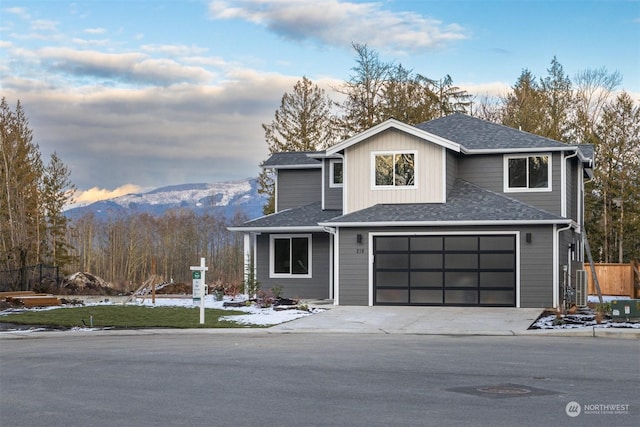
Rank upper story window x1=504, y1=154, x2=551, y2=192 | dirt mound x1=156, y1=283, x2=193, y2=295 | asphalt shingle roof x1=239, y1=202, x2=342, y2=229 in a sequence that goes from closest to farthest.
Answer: upper story window x1=504, y1=154, x2=551, y2=192
asphalt shingle roof x1=239, y1=202, x2=342, y2=229
dirt mound x1=156, y1=283, x2=193, y2=295

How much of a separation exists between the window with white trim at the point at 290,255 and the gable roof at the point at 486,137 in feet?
22.4

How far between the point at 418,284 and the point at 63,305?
12.1 meters

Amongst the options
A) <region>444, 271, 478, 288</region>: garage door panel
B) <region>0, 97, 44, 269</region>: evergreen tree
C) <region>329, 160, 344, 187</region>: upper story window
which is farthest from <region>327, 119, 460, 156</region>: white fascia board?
<region>0, 97, 44, 269</region>: evergreen tree

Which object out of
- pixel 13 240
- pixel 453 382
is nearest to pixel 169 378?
pixel 453 382

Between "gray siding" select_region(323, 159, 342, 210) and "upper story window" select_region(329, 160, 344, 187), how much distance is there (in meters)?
0.09

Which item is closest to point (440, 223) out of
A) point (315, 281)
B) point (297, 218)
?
point (315, 281)

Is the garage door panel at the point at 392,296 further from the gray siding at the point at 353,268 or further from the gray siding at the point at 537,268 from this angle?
the gray siding at the point at 537,268

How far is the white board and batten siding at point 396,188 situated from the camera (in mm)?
28500

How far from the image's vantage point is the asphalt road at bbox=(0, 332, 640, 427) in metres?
9.43

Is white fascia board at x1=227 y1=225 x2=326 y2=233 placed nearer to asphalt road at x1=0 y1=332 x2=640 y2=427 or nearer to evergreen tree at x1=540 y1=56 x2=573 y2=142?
asphalt road at x1=0 y1=332 x2=640 y2=427

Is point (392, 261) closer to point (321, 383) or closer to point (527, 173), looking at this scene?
point (527, 173)

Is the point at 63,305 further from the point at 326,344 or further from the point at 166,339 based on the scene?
the point at 326,344

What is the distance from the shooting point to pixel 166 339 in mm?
18938

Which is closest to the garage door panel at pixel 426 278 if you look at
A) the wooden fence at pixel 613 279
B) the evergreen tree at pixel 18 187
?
the wooden fence at pixel 613 279
